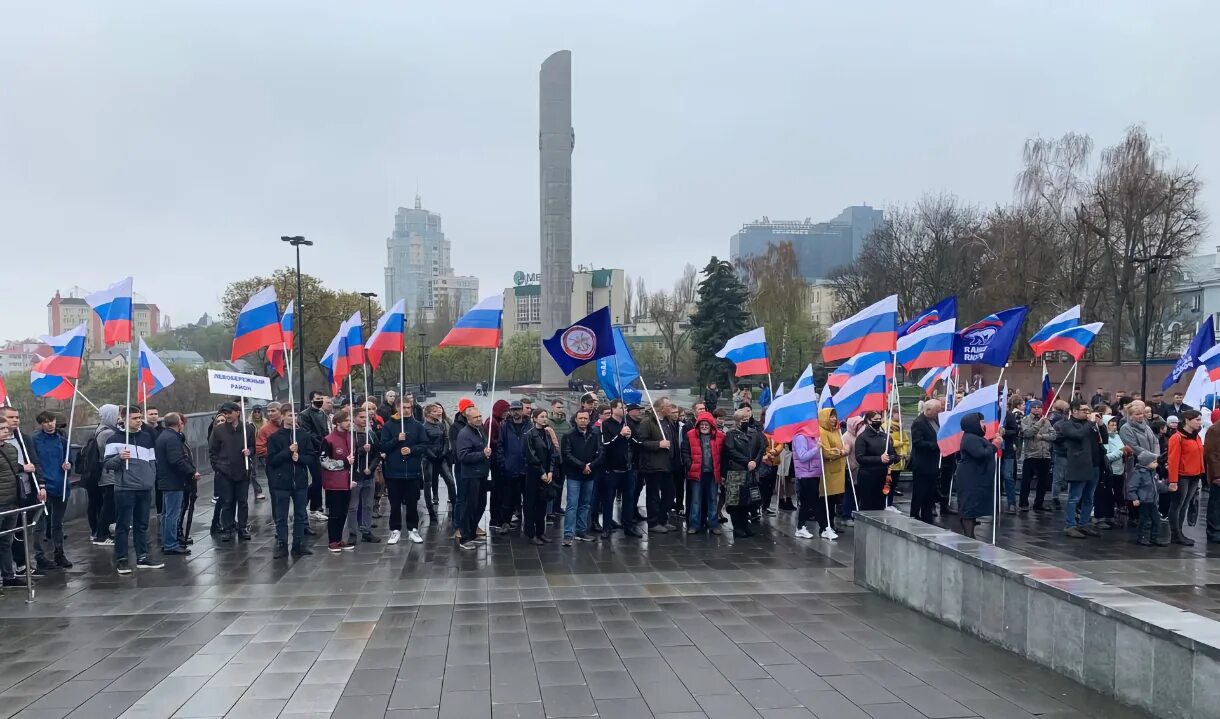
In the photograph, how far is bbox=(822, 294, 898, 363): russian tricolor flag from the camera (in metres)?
11.2

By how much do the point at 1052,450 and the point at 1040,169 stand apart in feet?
96.5

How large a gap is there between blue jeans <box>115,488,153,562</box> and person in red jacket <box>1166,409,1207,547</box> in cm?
1270

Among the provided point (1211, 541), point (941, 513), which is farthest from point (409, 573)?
point (1211, 541)

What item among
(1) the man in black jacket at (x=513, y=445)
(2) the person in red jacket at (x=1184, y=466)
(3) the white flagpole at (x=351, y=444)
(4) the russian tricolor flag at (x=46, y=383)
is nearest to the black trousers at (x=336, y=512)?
(3) the white flagpole at (x=351, y=444)

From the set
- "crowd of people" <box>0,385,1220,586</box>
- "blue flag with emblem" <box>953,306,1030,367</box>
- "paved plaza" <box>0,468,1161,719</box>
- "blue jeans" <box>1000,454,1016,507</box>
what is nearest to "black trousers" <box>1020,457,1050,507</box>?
"blue jeans" <box>1000,454,1016,507</box>

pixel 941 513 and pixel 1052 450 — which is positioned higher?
pixel 1052 450

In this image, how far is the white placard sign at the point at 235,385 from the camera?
998cm

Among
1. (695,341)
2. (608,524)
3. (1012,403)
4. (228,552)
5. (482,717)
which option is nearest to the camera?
(482,717)

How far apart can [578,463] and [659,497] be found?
1502 mm

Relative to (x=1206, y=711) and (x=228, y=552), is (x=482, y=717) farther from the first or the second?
(x=228, y=552)

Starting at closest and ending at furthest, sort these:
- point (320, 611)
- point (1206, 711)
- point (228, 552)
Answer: point (1206, 711) → point (320, 611) → point (228, 552)

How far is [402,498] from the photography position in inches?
411

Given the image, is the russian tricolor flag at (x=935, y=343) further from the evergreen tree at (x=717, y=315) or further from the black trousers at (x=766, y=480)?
the evergreen tree at (x=717, y=315)

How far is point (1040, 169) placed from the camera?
122 ft
